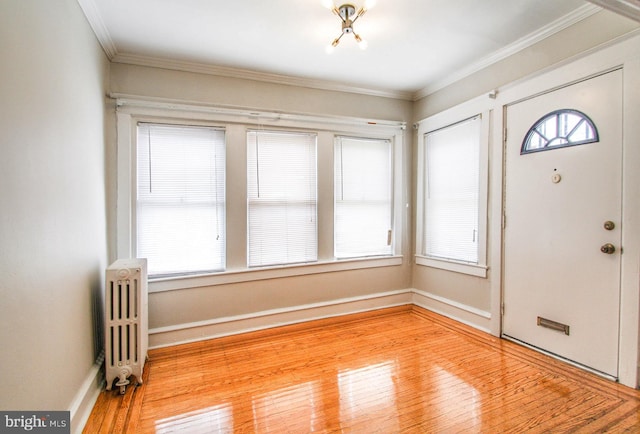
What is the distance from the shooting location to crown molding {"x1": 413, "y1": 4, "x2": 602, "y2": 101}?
2.33m

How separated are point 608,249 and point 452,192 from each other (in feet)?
5.03

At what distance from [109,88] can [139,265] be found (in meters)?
1.70

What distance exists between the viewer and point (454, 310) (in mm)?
3553

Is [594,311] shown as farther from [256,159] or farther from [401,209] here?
[256,159]

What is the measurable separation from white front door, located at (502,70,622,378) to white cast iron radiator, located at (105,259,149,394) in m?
3.16

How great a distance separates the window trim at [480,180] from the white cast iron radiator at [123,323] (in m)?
3.08

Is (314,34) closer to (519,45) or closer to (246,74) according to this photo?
(246,74)

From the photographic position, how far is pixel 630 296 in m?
2.16


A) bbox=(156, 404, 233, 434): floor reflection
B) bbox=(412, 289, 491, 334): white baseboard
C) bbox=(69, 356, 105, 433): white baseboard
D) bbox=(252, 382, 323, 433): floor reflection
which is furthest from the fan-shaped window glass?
bbox=(69, 356, 105, 433): white baseboard

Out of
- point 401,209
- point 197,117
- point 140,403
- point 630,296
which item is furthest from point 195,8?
point 630,296

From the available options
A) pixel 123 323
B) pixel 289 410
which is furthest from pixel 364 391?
pixel 123 323

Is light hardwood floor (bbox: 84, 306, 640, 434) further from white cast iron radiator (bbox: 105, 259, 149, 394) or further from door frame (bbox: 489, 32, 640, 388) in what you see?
door frame (bbox: 489, 32, 640, 388)

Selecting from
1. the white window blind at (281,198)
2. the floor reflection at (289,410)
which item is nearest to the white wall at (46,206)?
the floor reflection at (289,410)

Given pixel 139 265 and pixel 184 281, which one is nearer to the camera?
pixel 139 265
